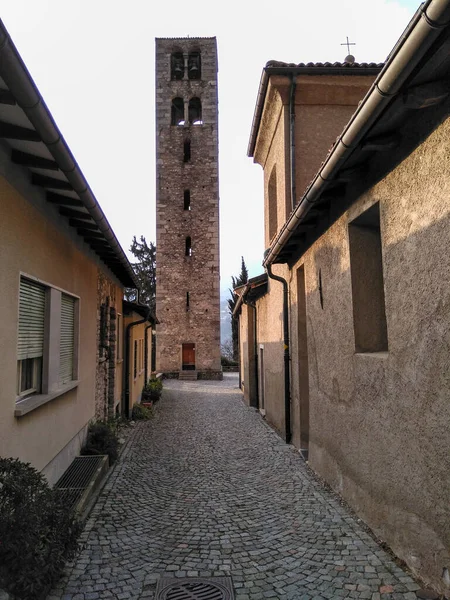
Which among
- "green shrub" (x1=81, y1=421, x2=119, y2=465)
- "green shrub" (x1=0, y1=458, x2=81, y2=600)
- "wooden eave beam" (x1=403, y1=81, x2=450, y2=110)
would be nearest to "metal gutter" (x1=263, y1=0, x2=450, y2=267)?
"wooden eave beam" (x1=403, y1=81, x2=450, y2=110)

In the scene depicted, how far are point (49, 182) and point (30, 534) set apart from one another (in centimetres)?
319

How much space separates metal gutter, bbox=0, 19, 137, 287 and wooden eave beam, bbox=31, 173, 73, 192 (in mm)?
279

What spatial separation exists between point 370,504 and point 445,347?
210 cm

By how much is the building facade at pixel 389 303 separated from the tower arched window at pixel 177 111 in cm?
2371

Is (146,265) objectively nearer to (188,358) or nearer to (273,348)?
(188,358)

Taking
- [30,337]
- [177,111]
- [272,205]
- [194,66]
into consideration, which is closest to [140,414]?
[272,205]

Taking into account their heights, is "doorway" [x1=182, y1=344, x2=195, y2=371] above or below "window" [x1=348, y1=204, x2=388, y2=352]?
below

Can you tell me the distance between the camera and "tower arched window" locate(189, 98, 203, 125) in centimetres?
2836

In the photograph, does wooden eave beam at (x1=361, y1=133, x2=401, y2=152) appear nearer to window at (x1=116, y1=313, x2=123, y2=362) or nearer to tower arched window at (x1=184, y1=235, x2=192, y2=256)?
window at (x1=116, y1=313, x2=123, y2=362)

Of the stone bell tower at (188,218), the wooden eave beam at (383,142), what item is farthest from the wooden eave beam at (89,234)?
the stone bell tower at (188,218)

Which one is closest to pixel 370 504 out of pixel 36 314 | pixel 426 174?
pixel 426 174

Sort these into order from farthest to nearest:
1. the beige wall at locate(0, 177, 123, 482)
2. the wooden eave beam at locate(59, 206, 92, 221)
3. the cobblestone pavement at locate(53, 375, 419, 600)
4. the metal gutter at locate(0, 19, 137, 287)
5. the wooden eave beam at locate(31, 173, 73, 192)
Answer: the wooden eave beam at locate(59, 206, 92, 221) < the wooden eave beam at locate(31, 173, 73, 192) < the beige wall at locate(0, 177, 123, 482) < the cobblestone pavement at locate(53, 375, 419, 600) < the metal gutter at locate(0, 19, 137, 287)

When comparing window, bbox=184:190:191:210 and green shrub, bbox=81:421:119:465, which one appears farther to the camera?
window, bbox=184:190:191:210

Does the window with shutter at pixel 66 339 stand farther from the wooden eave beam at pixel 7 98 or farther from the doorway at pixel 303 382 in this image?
the doorway at pixel 303 382
